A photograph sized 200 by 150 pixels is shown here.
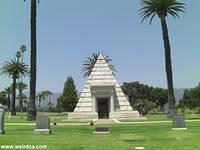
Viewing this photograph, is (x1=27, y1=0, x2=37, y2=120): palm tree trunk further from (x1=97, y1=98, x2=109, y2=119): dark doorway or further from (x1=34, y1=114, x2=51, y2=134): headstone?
(x1=34, y1=114, x2=51, y2=134): headstone

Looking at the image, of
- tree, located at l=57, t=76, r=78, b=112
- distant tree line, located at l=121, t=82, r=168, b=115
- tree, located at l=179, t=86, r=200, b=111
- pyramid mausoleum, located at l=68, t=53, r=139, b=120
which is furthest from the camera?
distant tree line, located at l=121, t=82, r=168, b=115

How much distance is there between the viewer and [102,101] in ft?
176

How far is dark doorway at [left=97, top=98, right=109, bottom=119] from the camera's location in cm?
5338

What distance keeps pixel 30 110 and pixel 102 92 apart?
37.5 ft

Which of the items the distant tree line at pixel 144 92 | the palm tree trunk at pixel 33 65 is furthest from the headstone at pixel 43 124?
the distant tree line at pixel 144 92

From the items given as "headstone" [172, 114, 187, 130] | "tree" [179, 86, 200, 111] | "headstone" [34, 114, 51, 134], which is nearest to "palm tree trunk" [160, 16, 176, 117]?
"headstone" [172, 114, 187, 130]

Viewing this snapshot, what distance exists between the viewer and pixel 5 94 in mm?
149125

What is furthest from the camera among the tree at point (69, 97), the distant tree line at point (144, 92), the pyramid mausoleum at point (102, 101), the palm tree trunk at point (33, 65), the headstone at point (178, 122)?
the distant tree line at point (144, 92)

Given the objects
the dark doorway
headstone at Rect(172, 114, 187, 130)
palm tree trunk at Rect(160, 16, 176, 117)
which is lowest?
headstone at Rect(172, 114, 187, 130)

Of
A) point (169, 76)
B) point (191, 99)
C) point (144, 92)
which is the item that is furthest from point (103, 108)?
point (144, 92)

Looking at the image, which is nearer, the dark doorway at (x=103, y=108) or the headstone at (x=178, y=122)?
the headstone at (x=178, y=122)

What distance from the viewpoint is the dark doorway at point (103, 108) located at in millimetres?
53375

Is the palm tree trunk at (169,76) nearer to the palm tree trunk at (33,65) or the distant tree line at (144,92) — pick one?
the palm tree trunk at (33,65)

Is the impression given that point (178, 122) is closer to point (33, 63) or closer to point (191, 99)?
point (33, 63)
